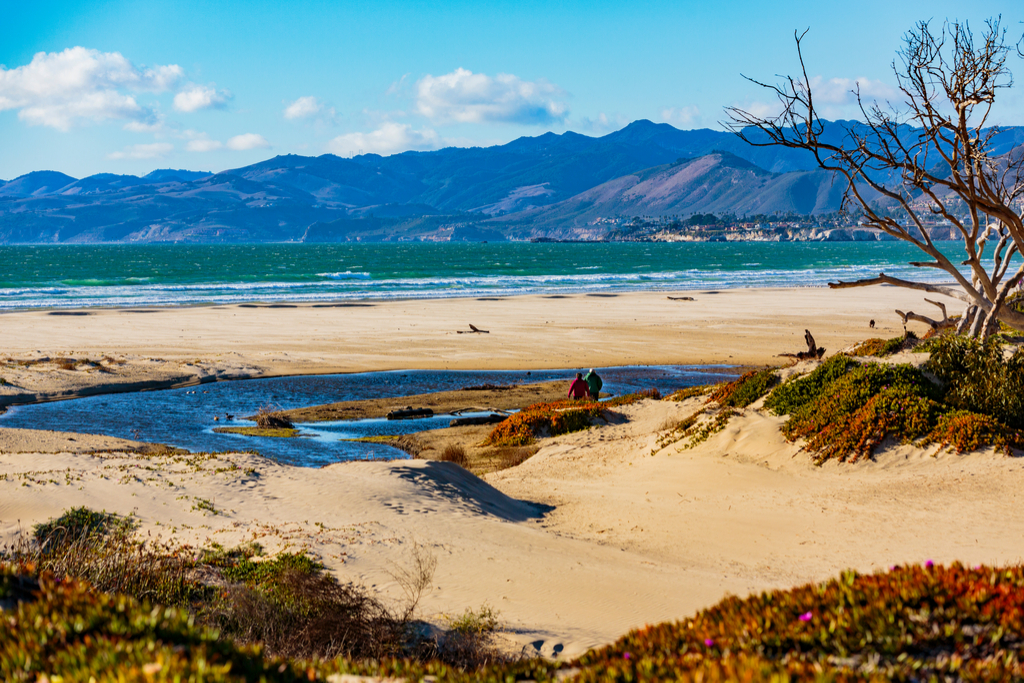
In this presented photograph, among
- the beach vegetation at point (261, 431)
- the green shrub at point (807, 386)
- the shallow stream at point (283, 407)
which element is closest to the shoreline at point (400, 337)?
the shallow stream at point (283, 407)

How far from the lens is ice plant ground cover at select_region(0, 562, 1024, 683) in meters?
3.10

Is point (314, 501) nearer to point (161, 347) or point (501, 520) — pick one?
point (501, 520)

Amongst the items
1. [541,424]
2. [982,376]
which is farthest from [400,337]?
[982,376]

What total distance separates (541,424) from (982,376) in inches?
331

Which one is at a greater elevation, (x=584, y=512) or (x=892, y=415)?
(x=892, y=415)

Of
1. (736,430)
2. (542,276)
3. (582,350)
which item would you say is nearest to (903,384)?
(736,430)

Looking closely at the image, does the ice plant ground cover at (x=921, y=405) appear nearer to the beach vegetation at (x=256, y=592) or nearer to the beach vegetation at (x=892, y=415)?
the beach vegetation at (x=892, y=415)

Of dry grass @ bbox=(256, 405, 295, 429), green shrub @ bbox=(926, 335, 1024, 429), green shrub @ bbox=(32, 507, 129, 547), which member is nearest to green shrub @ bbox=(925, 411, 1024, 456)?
green shrub @ bbox=(926, 335, 1024, 429)

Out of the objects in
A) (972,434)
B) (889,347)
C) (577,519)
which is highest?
(889,347)

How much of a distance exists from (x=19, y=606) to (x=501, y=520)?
612cm

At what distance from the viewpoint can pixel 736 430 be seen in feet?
44.3

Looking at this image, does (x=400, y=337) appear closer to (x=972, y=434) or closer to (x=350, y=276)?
(x=972, y=434)

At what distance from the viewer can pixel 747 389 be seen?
1503cm

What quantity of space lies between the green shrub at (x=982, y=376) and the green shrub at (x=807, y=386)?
1.41 metres
